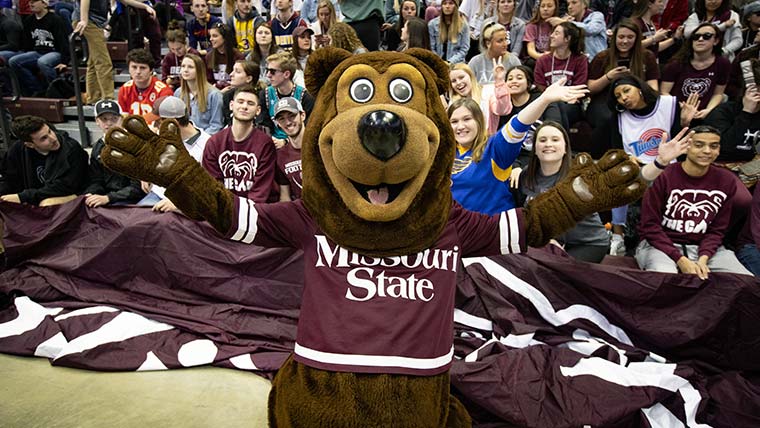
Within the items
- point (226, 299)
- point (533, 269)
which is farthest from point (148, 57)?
point (533, 269)

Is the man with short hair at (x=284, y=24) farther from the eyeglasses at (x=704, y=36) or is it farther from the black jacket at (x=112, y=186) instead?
the eyeglasses at (x=704, y=36)

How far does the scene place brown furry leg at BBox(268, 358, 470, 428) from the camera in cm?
185

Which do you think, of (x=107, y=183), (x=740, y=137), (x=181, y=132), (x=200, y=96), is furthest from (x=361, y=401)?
(x=200, y=96)

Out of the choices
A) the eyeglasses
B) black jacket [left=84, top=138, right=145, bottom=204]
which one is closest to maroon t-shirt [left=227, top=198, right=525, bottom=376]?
black jacket [left=84, top=138, right=145, bottom=204]

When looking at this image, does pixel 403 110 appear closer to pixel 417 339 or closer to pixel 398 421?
pixel 417 339

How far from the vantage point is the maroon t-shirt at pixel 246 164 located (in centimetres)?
386

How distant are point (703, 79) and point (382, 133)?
14.1ft

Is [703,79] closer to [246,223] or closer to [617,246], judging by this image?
[617,246]

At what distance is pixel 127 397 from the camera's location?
283 centimetres

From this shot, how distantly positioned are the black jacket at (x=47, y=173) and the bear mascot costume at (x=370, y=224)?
8.90ft

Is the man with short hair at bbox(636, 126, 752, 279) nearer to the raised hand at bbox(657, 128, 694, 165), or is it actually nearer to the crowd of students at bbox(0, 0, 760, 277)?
the crowd of students at bbox(0, 0, 760, 277)

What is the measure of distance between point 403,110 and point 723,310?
1940mm

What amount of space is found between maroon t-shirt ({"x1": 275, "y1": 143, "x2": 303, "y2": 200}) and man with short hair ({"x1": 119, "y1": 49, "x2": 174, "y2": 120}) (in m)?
2.10

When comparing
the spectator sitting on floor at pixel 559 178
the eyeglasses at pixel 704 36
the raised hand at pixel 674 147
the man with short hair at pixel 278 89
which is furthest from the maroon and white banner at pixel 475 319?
the eyeglasses at pixel 704 36
